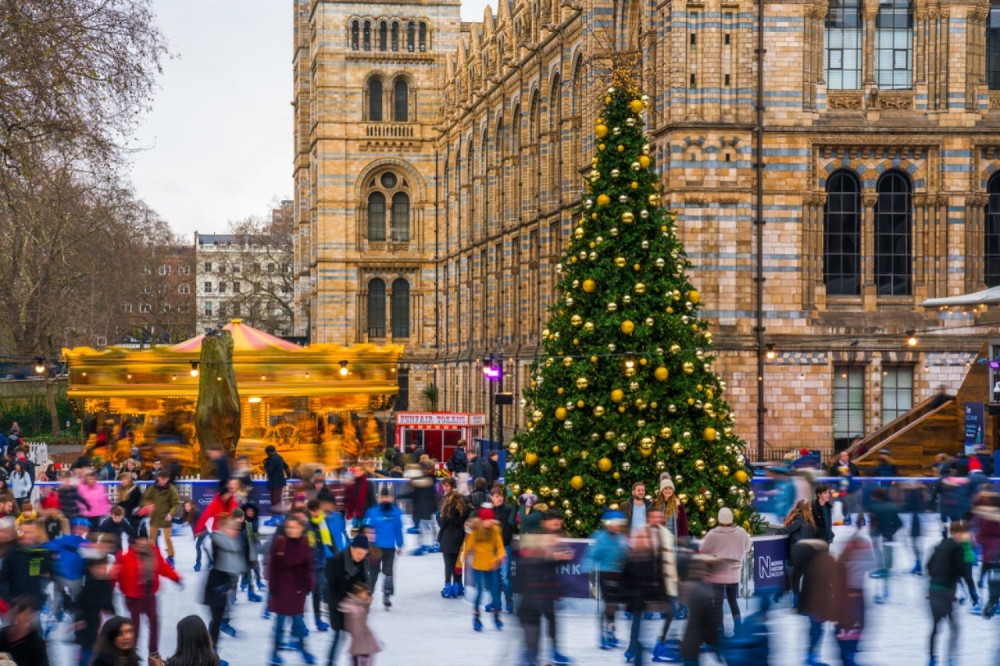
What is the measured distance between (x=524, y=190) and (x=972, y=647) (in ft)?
132

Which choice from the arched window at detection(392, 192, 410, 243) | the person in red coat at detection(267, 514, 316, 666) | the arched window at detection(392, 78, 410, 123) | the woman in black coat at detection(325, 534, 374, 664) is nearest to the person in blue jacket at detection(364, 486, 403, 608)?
the woman in black coat at detection(325, 534, 374, 664)

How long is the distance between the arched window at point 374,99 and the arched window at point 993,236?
141 feet

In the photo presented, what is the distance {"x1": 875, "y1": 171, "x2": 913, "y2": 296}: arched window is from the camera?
3712cm

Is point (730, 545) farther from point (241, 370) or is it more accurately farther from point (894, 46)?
point (894, 46)

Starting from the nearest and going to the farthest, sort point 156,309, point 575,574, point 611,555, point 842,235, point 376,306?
point 611,555 < point 575,574 < point 842,235 < point 376,306 < point 156,309

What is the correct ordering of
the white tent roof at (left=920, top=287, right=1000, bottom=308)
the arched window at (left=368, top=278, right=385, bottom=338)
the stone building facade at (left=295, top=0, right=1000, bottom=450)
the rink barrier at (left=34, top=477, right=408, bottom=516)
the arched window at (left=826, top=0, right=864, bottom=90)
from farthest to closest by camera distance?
the arched window at (left=368, top=278, right=385, bottom=338) → the arched window at (left=826, top=0, right=864, bottom=90) → the stone building facade at (left=295, top=0, right=1000, bottom=450) → the white tent roof at (left=920, top=287, right=1000, bottom=308) → the rink barrier at (left=34, top=477, right=408, bottom=516)

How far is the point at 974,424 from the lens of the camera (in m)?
32.8

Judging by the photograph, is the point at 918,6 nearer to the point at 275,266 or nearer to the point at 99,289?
the point at 99,289

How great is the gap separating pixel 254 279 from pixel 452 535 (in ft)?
362

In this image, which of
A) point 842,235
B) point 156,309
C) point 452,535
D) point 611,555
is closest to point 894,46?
point 842,235

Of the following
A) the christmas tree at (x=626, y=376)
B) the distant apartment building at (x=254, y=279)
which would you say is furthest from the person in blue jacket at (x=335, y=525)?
the distant apartment building at (x=254, y=279)

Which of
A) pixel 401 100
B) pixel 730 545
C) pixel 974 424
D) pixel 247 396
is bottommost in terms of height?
pixel 730 545

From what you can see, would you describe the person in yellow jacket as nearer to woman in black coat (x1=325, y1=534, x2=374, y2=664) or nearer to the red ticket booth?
woman in black coat (x1=325, y1=534, x2=374, y2=664)

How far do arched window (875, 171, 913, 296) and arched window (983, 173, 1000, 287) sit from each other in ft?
6.13
